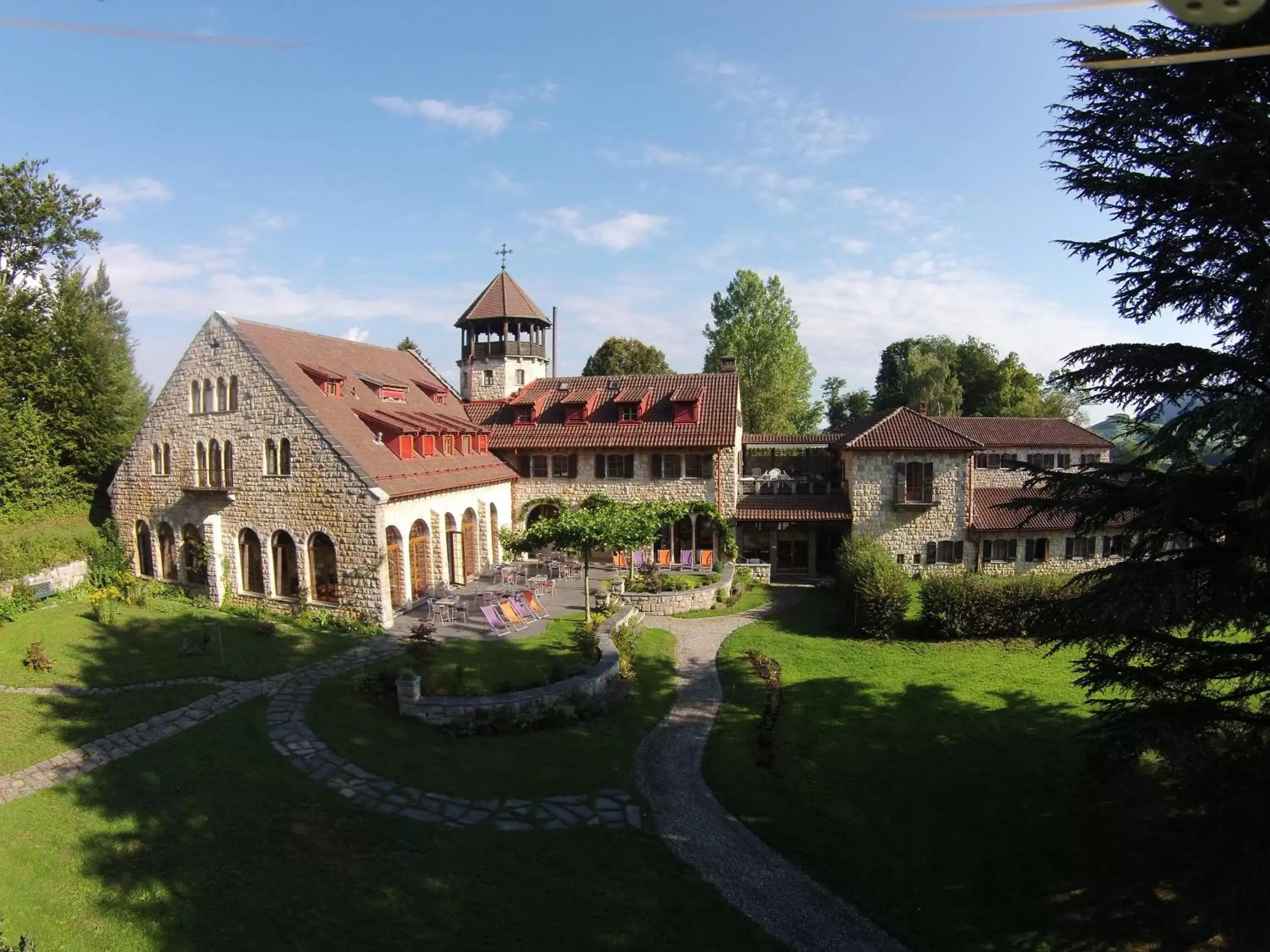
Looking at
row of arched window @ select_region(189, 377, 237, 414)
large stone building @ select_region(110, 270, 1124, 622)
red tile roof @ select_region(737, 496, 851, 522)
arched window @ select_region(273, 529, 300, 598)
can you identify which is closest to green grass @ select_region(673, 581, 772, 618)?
large stone building @ select_region(110, 270, 1124, 622)

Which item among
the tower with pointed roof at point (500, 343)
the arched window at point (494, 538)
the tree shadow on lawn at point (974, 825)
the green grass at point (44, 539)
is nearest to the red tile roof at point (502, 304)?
the tower with pointed roof at point (500, 343)

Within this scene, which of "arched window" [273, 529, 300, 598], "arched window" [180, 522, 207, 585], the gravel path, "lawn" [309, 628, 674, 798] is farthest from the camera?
"arched window" [180, 522, 207, 585]

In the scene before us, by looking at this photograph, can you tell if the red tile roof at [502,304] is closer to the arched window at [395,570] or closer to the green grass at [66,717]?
the arched window at [395,570]

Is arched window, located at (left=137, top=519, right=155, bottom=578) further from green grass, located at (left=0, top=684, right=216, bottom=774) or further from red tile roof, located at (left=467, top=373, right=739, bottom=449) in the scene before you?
red tile roof, located at (left=467, top=373, right=739, bottom=449)

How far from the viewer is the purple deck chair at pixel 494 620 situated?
20.5 metres

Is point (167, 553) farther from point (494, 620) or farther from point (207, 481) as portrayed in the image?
point (494, 620)

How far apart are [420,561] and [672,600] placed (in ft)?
28.3

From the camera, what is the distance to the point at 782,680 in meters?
19.2

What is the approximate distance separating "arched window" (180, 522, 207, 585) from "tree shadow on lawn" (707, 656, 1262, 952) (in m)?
18.7

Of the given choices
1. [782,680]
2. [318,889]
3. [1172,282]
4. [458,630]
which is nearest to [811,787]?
[782,680]

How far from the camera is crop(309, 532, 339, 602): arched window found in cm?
2275

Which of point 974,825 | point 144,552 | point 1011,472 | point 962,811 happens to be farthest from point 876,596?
point 144,552

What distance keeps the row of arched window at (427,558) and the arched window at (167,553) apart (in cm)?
889

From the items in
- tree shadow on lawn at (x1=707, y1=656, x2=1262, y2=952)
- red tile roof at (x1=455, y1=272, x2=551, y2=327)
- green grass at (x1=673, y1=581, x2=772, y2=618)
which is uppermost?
red tile roof at (x1=455, y1=272, x2=551, y2=327)
